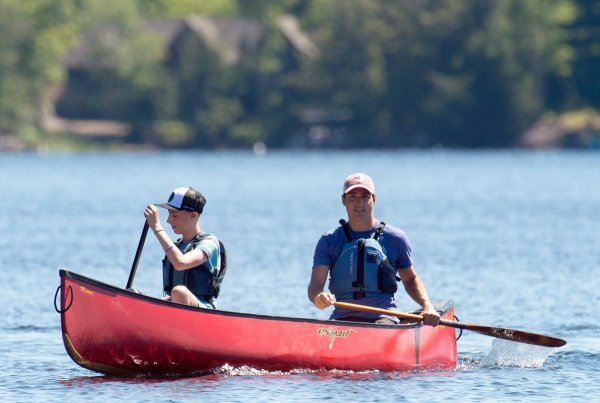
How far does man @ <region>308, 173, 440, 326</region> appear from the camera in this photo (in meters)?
13.5

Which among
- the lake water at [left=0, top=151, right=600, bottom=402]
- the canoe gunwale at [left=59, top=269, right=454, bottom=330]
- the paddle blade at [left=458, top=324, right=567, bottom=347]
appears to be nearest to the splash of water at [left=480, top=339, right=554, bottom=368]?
the lake water at [left=0, top=151, right=600, bottom=402]

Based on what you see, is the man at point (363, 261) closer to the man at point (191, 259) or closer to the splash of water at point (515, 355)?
the man at point (191, 259)

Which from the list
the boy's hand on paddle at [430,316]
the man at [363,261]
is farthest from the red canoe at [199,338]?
the man at [363,261]

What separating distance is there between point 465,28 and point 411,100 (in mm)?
6571

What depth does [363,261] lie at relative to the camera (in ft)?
44.5

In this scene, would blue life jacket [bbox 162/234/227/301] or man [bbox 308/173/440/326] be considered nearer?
man [bbox 308/173/440/326]

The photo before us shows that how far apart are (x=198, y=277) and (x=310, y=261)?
573 inches

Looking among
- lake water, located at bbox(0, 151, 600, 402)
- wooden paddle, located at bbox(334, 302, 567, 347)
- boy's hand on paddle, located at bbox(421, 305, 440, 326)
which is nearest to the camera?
boy's hand on paddle, located at bbox(421, 305, 440, 326)

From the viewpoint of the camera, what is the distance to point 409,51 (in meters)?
112

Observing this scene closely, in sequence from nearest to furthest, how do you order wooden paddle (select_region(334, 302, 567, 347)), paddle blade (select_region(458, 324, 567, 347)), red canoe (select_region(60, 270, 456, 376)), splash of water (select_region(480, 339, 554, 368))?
red canoe (select_region(60, 270, 456, 376)), wooden paddle (select_region(334, 302, 567, 347)), paddle blade (select_region(458, 324, 567, 347)), splash of water (select_region(480, 339, 554, 368))

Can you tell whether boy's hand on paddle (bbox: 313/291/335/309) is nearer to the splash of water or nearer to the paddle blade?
the paddle blade

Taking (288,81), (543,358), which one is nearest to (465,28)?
(288,81)

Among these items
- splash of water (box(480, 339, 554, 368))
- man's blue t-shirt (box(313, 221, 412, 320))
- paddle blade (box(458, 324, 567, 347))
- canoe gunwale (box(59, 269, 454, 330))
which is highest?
man's blue t-shirt (box(313, 221, 412, 320))

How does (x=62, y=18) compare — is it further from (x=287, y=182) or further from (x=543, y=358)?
(x=543, y=358)
